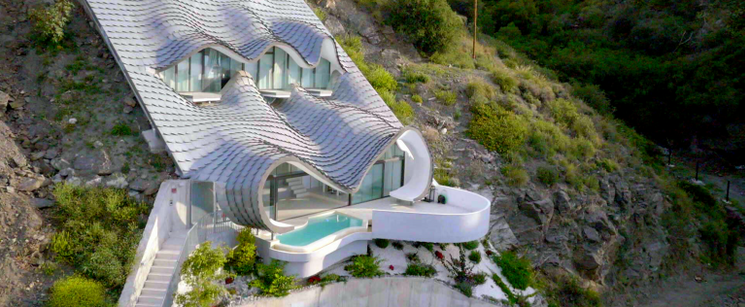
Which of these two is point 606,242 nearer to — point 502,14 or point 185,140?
point 185,140

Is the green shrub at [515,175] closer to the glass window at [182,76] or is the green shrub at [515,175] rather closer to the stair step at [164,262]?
the glass window at [182,76]

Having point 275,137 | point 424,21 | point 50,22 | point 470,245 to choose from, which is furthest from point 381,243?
point 424,21

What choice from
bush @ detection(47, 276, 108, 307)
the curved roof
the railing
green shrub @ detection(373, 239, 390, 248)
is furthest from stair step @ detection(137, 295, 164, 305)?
green shrub @ detection(373, 239, 390, 248)

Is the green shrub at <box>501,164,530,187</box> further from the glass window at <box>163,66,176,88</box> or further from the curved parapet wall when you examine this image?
the glass window at <box>163,66,176,88</box>

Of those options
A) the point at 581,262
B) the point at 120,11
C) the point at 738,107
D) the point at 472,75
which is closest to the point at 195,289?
the point at 120,11

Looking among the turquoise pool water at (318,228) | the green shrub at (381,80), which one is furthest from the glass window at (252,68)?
the green shrub at (381,80)

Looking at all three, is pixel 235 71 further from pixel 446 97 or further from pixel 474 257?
pixel 446 97
